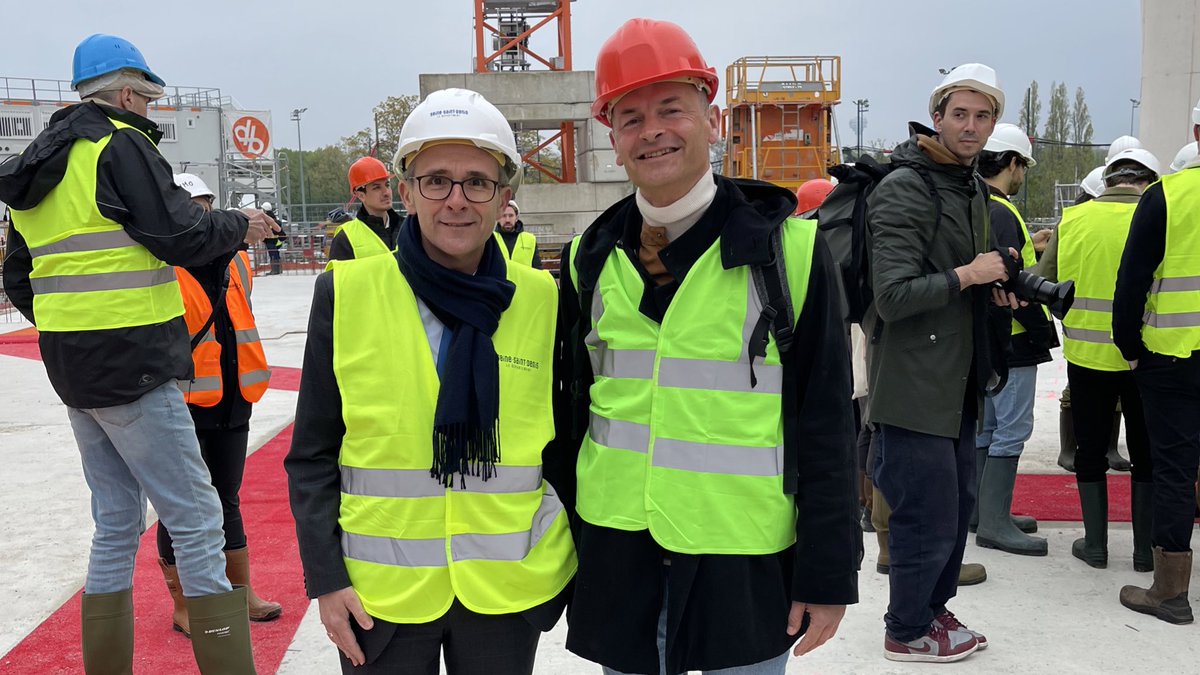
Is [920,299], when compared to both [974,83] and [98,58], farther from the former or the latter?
[98,58]

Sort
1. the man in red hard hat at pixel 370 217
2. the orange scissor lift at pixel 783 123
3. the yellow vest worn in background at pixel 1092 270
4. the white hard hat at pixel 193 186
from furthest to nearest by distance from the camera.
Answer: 1. the orange scissor lift at pixel 783 123
2. the man in red hard hat at pixel 370 217
3. the yellow vest worn in background at pixel 1092 270
4. the white hard hat at pixel 193 186

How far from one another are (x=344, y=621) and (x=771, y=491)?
3.27 ft

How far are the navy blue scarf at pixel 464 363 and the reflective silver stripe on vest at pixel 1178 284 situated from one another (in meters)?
3.45

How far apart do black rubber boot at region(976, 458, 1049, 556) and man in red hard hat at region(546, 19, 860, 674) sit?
11.7ft

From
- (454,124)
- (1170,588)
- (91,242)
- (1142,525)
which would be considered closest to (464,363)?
(454,124)

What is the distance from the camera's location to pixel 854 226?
4.01m

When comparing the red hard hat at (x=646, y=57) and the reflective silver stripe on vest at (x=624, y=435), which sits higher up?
the red hard hat at (x=646, y=57)

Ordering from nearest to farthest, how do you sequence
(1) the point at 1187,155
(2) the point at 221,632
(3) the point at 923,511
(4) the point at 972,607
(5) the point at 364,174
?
(2) the point at 221,632, (3) the point at 923,511, (4) the point at 972,607, (1) the point at 1187,155, (5) the point at 364,174

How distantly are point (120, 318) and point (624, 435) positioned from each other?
207cm

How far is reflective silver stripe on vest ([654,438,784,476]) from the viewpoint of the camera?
2049 millimetres

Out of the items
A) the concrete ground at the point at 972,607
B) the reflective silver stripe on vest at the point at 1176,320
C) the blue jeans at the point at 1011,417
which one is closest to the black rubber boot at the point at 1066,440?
the concrete ground at the point at 972,607

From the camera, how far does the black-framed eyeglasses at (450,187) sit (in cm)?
215

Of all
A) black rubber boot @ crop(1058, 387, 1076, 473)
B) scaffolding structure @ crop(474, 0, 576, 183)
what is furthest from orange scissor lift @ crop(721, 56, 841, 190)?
black rubber boot @ crop(1058, 387, 1076, 473)

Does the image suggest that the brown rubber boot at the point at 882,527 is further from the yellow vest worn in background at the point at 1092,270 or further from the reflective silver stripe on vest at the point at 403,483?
the reflective silver stripe on vest at the point at 403,483
